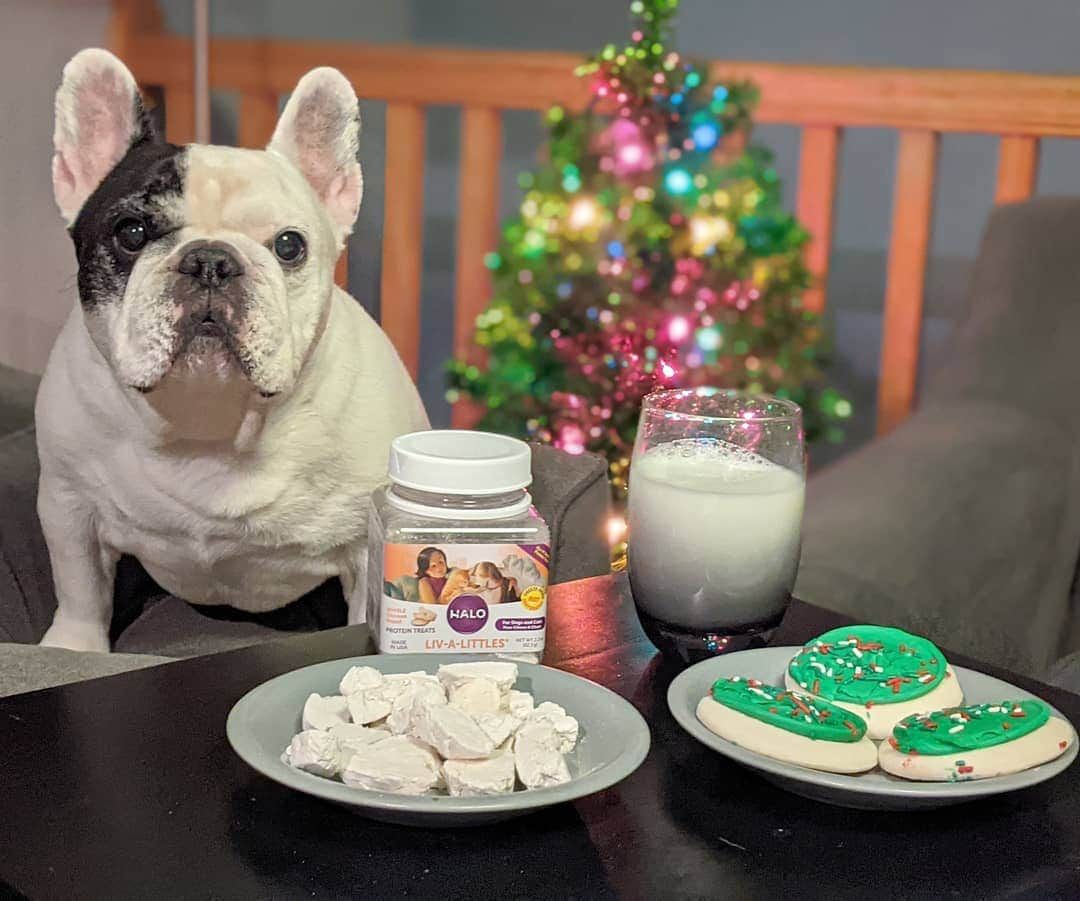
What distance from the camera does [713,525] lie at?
82 cm

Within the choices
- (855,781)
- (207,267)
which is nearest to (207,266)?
(207,267)

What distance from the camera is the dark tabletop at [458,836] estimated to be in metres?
0.58

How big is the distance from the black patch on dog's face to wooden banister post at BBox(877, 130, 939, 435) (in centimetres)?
175

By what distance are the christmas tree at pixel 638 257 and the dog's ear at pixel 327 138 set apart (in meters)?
1.14

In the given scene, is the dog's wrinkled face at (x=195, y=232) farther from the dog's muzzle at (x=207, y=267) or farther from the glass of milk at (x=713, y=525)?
the glass of milk at (x=713, y=525)

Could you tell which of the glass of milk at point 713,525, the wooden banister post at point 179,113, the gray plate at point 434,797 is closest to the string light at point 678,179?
the wooden banister post at point 179,113

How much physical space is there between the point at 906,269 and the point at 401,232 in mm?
1337

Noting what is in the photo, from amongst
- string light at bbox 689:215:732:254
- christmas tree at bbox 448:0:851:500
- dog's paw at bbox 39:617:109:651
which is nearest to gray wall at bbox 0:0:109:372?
dog's paw at bbox 39:617:109:651

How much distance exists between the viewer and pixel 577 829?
632 millimetres

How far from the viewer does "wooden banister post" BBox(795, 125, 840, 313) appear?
2566 mm

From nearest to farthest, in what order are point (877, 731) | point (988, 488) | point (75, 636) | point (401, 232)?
point (877, 731), point (75, 636), point (401, 232), point (988, 488)

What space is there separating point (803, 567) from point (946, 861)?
0.76 metres

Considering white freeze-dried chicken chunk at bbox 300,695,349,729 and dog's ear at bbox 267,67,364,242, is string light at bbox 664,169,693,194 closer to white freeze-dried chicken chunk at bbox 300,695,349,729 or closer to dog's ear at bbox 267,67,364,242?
dog's ear at bbox 267,67,364,242

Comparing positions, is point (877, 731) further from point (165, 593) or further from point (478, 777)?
point (165, 593)
